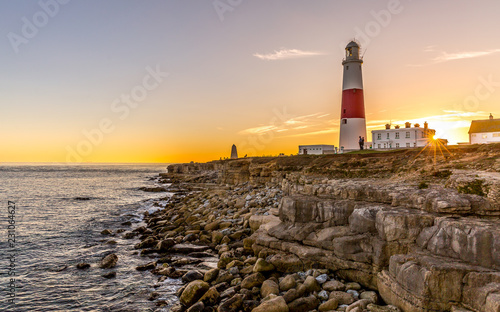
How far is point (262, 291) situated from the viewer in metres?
8.30

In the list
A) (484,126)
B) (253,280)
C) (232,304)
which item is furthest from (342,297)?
(484,126)

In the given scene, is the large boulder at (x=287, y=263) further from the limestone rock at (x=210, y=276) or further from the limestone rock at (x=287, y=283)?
the limestone rock at (x=210, y=276)

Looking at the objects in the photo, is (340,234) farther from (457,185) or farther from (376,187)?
(457,185)

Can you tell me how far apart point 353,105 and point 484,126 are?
1738 cm

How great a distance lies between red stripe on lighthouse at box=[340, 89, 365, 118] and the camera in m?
32.8

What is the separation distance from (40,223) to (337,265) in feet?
71.4

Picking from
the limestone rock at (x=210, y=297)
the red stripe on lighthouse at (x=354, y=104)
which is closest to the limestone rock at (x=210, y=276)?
the limestone rock at (x=210, y=297)

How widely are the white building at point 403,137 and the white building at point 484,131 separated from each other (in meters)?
4.28

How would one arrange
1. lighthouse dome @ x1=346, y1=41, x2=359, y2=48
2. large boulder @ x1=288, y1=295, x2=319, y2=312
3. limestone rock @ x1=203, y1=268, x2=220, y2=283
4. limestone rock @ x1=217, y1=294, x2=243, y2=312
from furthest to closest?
lighthouse dome @ x1=346, y1=41, x2=359, y2=48, limestone rock @ x1=203, y1=268, x2=220, y2=283, limestone rock @ x1=217, y1=294, x2=243, y2=312, large boulder @ x1=288, y1=295, x2=319, y2=312

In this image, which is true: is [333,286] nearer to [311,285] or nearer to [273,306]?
[311,285]

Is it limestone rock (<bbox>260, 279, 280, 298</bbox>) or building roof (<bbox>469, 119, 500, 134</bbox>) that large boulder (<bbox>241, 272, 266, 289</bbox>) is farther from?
building roof (<bbox>469, 119, 500, 134</bbox>)

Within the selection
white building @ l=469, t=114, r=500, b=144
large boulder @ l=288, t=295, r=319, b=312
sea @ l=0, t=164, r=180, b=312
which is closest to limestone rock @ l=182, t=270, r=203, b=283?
sea @ l=0, t=164, r=180, b=312

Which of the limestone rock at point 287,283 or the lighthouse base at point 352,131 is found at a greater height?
the lighthouse base at point 352,131

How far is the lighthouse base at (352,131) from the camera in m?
33.0
